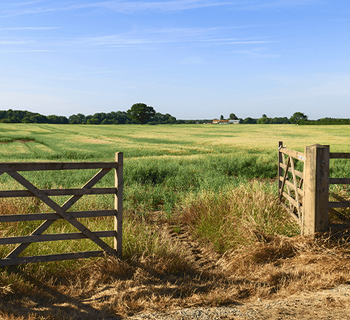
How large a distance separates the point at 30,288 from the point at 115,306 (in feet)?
4.24

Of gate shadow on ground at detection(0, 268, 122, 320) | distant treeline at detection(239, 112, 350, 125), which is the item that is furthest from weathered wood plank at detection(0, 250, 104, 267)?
distant treeline at detection(239, 112, 350, 125)

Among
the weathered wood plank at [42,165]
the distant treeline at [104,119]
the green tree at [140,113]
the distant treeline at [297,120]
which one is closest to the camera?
the weathered wood plank at [42,165]

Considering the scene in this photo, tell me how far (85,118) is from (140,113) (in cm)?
2499

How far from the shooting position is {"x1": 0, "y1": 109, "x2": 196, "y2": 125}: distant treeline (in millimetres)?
112887

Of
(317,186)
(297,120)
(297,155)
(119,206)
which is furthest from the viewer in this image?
(297,120)

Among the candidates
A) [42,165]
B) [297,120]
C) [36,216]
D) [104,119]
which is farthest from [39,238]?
[104,119]

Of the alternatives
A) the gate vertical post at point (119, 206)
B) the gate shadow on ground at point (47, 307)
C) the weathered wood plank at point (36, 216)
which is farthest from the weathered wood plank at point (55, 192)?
the gate shadow on ground at point (47, 307)

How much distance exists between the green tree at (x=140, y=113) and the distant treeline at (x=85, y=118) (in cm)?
243

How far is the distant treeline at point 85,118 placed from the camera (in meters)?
113

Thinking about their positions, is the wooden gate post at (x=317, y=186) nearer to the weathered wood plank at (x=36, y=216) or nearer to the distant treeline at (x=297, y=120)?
the weathered wood plank at (x=36, y=216)

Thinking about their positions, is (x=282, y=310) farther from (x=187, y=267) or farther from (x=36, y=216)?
(x=36, y=216)

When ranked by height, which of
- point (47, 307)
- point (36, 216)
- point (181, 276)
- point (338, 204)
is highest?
point (36, 216)

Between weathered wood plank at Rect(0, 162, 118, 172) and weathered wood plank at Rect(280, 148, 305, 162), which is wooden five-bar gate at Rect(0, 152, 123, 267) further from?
weathered wood plank at Rect(280, 148, 305, 162)

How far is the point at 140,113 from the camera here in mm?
123250
